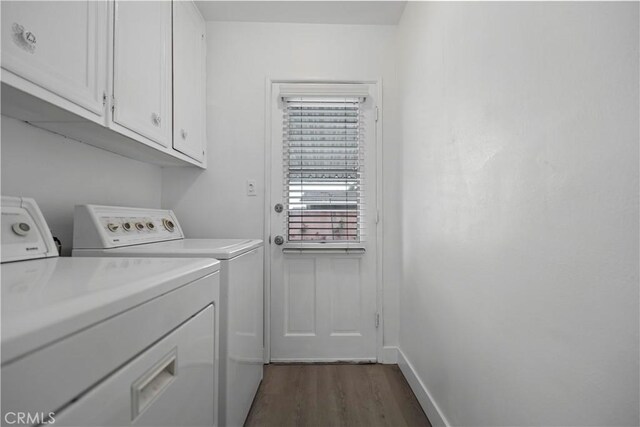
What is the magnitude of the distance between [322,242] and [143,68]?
145 cm

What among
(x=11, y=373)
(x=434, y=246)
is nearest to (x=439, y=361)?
(x=434, y=246)

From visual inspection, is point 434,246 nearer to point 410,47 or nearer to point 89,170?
point 410,47

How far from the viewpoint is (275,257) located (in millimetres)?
2186

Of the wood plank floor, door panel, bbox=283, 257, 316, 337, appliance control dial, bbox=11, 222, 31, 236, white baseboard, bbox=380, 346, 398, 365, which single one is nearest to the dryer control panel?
appliance control dial, bbox=11, 222, 31, 236

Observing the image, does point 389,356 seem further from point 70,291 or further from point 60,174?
point 60,174

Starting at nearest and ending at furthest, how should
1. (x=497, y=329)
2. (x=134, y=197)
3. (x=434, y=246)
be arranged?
(x=497, y=329)
(x=434, y=246)
(x=134, y=197)

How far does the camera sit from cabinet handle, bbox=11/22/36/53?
83 cm

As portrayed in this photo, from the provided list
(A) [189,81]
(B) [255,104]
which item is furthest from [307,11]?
(A) [189,81]

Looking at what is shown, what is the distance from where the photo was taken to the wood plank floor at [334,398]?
1.55 metres

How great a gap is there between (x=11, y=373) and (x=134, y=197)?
1709mm

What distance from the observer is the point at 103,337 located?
1.72ft

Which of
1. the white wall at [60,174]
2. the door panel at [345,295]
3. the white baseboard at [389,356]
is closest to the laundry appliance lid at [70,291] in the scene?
the white wall at [60,174]

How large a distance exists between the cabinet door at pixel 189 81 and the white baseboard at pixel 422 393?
6.22ft

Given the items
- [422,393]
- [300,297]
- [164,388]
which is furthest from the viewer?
[300,297]
